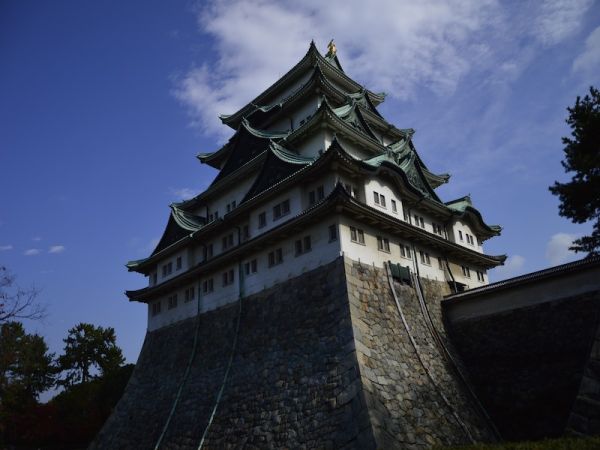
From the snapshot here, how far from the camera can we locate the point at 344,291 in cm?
1969

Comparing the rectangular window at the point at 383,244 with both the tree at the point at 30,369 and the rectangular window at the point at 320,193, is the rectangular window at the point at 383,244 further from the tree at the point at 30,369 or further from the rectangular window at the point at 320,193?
the tree at the point at 30,369

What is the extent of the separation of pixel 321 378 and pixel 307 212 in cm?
750

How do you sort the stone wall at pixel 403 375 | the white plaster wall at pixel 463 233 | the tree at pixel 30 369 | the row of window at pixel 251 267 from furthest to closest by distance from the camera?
the tree at pixel 30 369 → the white plaster wall at pixel 463 233 → the row of window at pixel 251 267 → the stone wall at pixel 403 375

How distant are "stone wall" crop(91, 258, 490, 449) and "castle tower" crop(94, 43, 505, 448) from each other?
0.22 ft

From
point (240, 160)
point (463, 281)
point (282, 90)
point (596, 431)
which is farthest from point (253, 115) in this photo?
point (596, 431)

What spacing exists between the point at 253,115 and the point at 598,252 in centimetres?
2482

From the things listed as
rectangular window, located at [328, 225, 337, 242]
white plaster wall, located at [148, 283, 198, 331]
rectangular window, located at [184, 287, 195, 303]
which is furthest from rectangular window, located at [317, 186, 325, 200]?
rectangular window, located at [184, 287, 195, 303]

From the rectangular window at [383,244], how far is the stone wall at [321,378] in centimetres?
136

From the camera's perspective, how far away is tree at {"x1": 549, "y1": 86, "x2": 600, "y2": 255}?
754 inches

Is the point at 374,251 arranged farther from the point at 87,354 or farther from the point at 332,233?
the point at 87,354

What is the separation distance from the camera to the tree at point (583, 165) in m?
19.1

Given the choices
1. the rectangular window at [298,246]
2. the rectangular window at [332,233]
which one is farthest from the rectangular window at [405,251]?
the rectangular window at [298,246]

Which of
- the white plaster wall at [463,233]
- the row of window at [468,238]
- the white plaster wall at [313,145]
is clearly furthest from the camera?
the row of window at [468,238]

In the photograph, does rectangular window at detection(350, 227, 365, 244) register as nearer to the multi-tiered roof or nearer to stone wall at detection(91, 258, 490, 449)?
the multi-tiered roof
